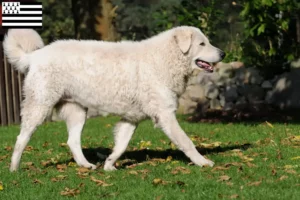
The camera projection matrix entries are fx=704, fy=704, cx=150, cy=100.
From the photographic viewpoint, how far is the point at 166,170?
7.60 meters

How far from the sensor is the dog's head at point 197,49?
27.0ft

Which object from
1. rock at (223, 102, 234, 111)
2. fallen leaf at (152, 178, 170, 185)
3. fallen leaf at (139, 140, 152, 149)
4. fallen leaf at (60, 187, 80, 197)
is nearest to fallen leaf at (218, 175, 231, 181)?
fallen leaf at (152, 178, 170, 185)

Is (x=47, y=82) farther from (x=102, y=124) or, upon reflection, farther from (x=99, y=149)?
(x=102, y=124)

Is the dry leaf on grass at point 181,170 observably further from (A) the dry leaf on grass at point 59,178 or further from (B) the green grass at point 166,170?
(A) the dry leaf on grass at point 59,178

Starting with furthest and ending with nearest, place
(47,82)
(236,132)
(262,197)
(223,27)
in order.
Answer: (223,27)
(236,132)
(47,82)
(262,197)

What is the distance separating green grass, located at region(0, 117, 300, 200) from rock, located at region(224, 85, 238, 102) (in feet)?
18.3

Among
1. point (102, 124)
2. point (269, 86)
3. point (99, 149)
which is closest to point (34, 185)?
point (99, 149)

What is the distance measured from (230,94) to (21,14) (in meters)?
5.44

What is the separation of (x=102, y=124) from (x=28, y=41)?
21.6 ft

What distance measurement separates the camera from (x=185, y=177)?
705cm

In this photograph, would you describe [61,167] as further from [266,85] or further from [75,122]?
[266,85]

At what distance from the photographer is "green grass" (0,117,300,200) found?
6.37 m

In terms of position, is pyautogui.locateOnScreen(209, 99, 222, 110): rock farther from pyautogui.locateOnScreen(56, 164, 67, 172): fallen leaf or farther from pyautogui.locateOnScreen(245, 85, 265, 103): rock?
pyautogui.locateOnScreen(56, 164, 67, 172): fallen leaf

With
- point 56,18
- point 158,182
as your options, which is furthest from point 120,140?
point 56,18
